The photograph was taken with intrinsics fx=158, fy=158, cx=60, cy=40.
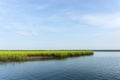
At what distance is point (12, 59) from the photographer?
50062 mm

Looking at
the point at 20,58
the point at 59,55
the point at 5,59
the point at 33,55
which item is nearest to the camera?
the point at 5,59

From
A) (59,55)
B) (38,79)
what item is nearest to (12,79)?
(38,79)

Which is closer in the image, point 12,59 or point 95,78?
point 95,78

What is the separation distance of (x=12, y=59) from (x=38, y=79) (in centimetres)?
2913

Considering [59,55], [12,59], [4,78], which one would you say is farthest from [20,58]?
[4,78]

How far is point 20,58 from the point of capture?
51.8 metres

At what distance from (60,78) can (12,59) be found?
98.1ft

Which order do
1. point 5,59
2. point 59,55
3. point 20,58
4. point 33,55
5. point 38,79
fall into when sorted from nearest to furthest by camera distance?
point 38,79
point 5,59
point 20,58
point 33,55
point 59,55

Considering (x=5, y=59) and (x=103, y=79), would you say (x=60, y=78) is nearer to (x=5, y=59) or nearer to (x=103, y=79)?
(x=103, y=79)

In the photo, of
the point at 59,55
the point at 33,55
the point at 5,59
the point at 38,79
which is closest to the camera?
the point at 38,79

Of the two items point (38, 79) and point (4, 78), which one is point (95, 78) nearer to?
point (38, 79)

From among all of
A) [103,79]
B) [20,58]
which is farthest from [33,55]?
[103,79]

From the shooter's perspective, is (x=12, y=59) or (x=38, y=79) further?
(x=12, y=59)

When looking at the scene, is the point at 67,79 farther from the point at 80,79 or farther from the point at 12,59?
the point at 12,59
